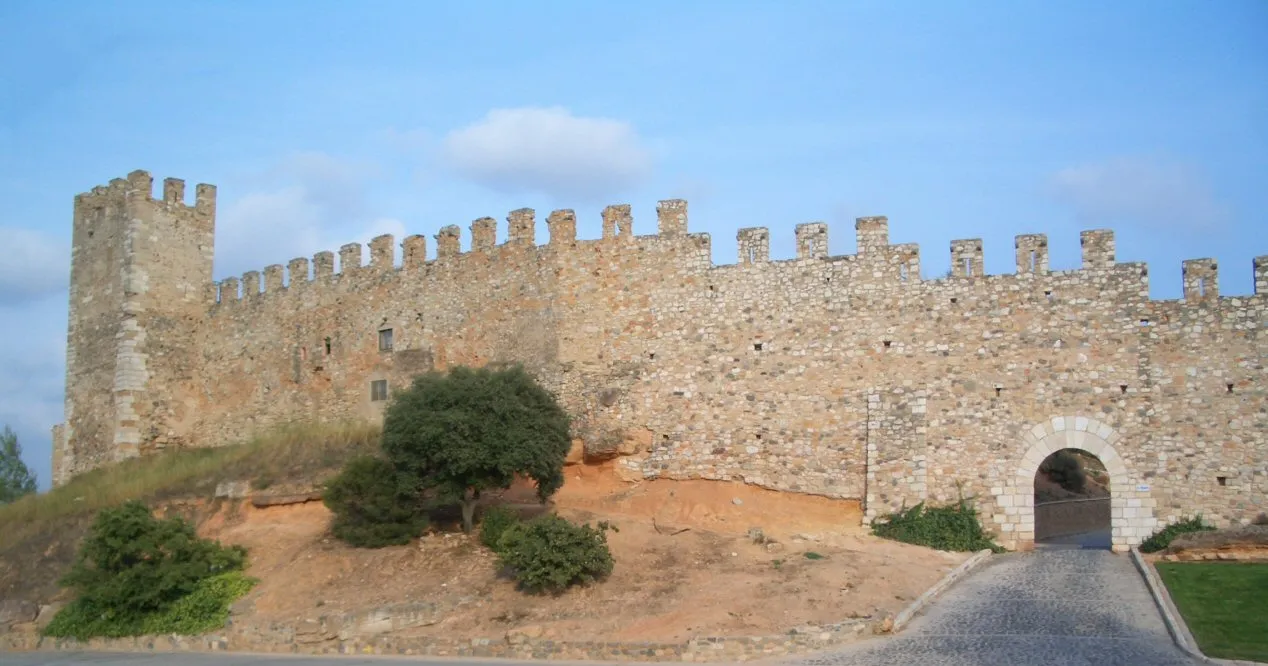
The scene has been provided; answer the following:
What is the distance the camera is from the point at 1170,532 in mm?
18328

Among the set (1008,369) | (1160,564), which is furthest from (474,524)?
(1160,564)

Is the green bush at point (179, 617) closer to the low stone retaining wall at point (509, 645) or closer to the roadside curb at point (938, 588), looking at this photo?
the low stone retaining wall at point (509, 645)

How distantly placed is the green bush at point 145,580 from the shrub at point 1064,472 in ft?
62.7

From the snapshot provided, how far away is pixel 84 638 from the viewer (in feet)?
63.2

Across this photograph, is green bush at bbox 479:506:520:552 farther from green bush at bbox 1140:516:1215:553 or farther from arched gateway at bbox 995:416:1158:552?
green bush at bbox 1140:516:1215:553

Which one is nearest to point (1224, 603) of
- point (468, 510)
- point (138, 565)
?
point (468, 510)

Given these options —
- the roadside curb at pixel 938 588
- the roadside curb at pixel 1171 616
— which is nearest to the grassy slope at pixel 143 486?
the roadside curb at pixel 938 588

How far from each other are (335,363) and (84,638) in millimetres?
8988

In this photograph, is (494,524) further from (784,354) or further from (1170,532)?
(1170,532)

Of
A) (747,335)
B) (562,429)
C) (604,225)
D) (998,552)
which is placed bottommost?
(998,552)

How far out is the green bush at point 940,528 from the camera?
1914cm

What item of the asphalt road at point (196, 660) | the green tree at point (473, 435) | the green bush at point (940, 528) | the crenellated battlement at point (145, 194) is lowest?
the asphalt road at point (196, 660)

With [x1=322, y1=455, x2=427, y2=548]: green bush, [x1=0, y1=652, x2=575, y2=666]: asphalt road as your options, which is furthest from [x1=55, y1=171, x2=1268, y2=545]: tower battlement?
[x1=0, y1=652, x2=575, y2=666]: asphalt road

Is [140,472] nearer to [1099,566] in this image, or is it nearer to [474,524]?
[474,524]
